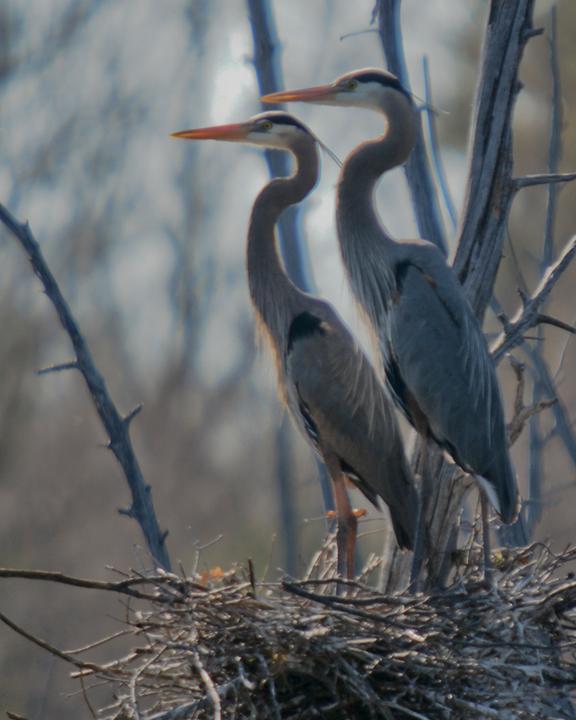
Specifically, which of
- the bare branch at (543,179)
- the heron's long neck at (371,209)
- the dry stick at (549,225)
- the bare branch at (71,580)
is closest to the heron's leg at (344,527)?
the heron's long neck at (371,209)

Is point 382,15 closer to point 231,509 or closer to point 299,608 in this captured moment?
point 299,608

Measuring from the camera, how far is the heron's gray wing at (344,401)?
4.91 metres

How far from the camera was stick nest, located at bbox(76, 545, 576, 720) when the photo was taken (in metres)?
3.54

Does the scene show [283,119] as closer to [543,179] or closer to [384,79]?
[384,79]

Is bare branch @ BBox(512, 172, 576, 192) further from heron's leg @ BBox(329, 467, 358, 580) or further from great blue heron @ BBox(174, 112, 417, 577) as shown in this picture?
heron's leg @ BBox(329, 467, 358, 580)

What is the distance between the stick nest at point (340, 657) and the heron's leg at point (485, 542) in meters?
0.20

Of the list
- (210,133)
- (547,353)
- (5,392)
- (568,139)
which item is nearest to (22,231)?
(210,133)

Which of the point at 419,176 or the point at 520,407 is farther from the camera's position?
the point at 419,176

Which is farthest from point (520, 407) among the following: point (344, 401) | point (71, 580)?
point (71, 580)

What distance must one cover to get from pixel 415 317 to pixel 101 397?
999 millimetres

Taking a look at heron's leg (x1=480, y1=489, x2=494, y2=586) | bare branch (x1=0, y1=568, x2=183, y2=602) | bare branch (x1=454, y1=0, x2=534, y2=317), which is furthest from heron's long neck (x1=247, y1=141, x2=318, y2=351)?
bare branch (x1=0, y1=568, x2=183, y2=602)

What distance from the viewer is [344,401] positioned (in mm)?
4969

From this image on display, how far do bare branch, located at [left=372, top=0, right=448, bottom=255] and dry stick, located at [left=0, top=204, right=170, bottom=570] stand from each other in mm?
1347

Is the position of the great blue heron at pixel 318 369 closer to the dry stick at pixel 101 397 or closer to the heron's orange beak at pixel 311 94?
the heron's orange beak at pixel 311 94
